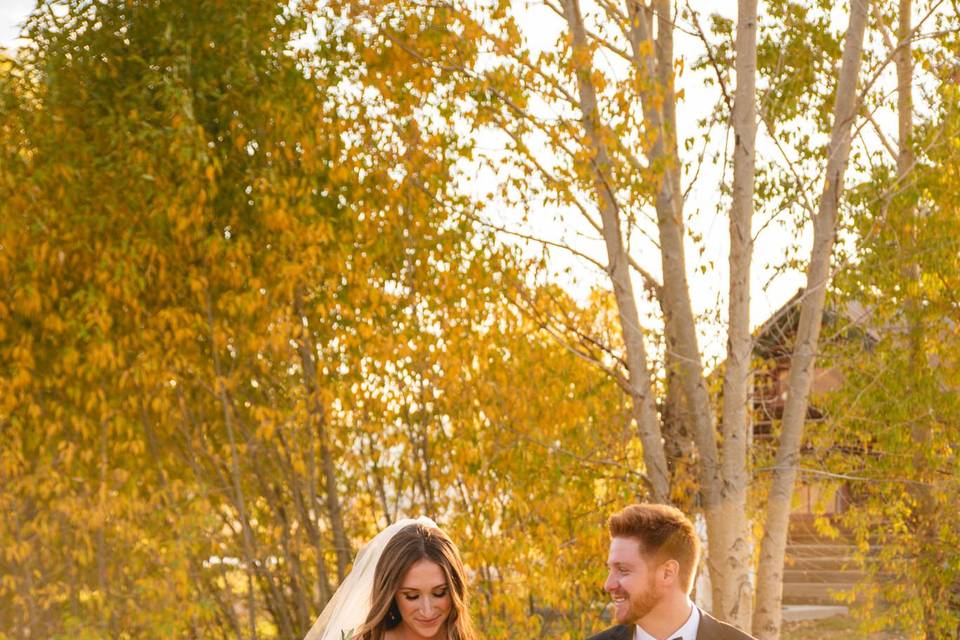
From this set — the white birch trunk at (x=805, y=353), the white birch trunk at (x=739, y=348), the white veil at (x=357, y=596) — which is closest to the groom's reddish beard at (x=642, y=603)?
the white veil at (x=357, y=596)

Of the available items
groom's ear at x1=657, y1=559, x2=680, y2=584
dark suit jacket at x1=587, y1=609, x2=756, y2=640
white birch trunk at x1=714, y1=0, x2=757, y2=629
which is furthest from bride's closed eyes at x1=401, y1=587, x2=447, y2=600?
white birch trunk at x1=714, y1=0, x2=757, y2=629

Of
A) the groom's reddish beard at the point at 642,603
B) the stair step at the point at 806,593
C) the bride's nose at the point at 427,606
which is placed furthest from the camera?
the stair step at the point at 806,593

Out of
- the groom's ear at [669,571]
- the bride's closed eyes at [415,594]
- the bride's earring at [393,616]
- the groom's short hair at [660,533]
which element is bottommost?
the bride's earring at [393,616]

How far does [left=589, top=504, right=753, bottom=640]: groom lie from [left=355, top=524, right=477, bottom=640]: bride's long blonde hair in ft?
1.58

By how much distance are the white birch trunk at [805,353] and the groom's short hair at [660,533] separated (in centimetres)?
371

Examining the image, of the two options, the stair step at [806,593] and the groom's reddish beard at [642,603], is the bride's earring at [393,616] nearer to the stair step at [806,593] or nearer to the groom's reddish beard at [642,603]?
the groom's reddish beard at [642,603]

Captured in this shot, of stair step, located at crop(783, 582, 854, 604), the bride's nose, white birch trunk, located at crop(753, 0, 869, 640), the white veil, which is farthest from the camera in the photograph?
stair step, located at crop(783, 582, 854, 604)

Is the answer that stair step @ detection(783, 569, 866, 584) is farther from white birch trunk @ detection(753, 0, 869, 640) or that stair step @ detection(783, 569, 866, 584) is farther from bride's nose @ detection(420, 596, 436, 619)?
bride's nose @ detection(420, 596, 436, 619)

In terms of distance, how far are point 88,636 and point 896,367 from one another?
488cm

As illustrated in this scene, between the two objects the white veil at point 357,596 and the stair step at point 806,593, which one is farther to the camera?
the stair step at point 806,593

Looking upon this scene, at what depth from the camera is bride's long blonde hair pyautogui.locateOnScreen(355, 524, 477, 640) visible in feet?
11.3

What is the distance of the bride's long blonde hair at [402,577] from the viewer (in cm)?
345

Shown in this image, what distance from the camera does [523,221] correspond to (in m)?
6.78

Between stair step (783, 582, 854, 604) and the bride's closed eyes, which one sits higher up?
the bride's closed eyes
